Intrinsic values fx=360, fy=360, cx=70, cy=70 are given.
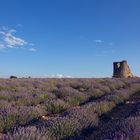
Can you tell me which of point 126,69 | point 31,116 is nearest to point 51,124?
point 31,116

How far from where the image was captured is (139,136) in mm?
3723

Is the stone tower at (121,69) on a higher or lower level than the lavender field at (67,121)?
higher

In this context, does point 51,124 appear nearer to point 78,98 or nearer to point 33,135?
point 33,135

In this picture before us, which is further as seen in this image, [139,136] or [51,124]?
[51,124]

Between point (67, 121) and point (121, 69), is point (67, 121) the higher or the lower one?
the lower one

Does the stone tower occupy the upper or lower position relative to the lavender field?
upper

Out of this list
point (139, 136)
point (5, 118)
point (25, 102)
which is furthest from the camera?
point (25, 102)

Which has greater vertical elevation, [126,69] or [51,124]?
[126,69]

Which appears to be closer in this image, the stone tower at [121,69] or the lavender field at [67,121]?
the lavender field at [67,121]

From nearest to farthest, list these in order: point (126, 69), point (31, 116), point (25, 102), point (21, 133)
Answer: point (21, 133), point (31, 116), point (25, 102), point (126, 69)

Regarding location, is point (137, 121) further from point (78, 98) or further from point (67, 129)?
point (78, 98)

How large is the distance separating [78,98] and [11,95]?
2045 mm

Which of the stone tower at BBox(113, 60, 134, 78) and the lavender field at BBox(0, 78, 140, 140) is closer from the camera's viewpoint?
the lavender field at BBox(0, 78, 140, 140)

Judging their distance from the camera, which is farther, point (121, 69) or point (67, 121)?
point (121, 69)
